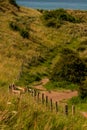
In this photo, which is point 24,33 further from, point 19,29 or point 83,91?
point 83,91

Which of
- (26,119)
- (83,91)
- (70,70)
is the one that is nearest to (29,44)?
(70,70)

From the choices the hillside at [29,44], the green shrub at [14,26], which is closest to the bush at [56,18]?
the hillside at [29,44]

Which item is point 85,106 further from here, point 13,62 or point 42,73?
point 13,62

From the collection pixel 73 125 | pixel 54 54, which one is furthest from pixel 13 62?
pixel 73 125

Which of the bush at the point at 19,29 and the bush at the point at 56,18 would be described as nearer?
the bush at the point at 19,29

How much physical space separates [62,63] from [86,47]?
13684 mm

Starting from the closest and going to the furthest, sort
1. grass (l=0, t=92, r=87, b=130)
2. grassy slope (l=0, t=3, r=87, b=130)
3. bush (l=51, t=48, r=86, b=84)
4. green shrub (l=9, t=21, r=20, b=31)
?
grass (l=0, t=92, r=87, b=130) < grassy slope (l=0, t=3, r=87, b=130) < bush (l=51, t=48, r=86, b=84) < green shrub (l=9, t=21, r=20, b=31)

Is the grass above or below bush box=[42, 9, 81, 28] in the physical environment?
above

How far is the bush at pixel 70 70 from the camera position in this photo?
32688 mm

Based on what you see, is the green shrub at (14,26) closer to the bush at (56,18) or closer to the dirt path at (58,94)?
the bush at (56,18)

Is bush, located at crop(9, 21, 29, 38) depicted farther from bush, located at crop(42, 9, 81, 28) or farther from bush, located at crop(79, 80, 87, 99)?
bush, located at crop(79, 80, 87, 99)

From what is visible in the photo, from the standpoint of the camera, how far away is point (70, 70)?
33344mm

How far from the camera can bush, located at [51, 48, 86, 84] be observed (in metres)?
32.7

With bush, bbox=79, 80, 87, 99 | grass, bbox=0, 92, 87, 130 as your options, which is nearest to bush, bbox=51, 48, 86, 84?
bush, bbox=79, 80, 87, 99
